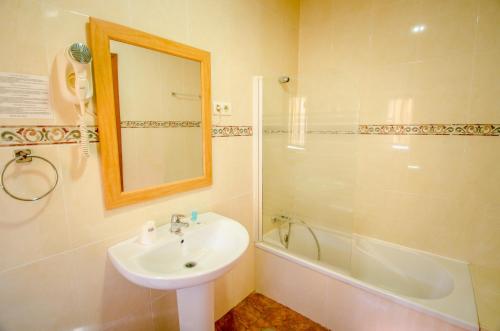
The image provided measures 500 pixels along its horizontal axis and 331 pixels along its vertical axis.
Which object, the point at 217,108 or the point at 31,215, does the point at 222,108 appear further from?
the point at 31,215

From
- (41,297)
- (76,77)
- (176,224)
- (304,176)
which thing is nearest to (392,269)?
(304,176)

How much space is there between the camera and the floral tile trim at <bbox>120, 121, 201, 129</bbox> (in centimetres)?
114

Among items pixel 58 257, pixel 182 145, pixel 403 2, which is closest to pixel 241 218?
pixel 182 145

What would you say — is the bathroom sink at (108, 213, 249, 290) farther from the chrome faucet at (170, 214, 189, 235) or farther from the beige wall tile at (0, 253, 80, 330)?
the beige wall tile at (0, 253, 80, 330)

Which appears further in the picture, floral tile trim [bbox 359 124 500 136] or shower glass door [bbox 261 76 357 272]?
shower glass door [bbox 261 76 357 272]

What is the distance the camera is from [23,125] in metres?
0.83

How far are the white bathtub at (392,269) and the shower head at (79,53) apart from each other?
5.49ft

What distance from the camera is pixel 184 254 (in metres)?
1.23

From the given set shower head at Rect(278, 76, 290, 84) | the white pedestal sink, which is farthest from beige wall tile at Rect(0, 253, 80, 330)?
shower head at Rect(278, 76, 290, 84)

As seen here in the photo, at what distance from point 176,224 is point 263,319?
3.51 ft

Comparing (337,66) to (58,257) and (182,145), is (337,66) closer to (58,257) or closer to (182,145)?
(182,145)

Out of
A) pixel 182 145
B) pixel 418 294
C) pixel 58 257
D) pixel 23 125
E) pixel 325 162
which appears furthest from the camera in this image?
pixel 325 162

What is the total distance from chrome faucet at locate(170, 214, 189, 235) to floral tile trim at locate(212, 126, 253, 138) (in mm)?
568

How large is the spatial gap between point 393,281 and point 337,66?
1.83 metres
